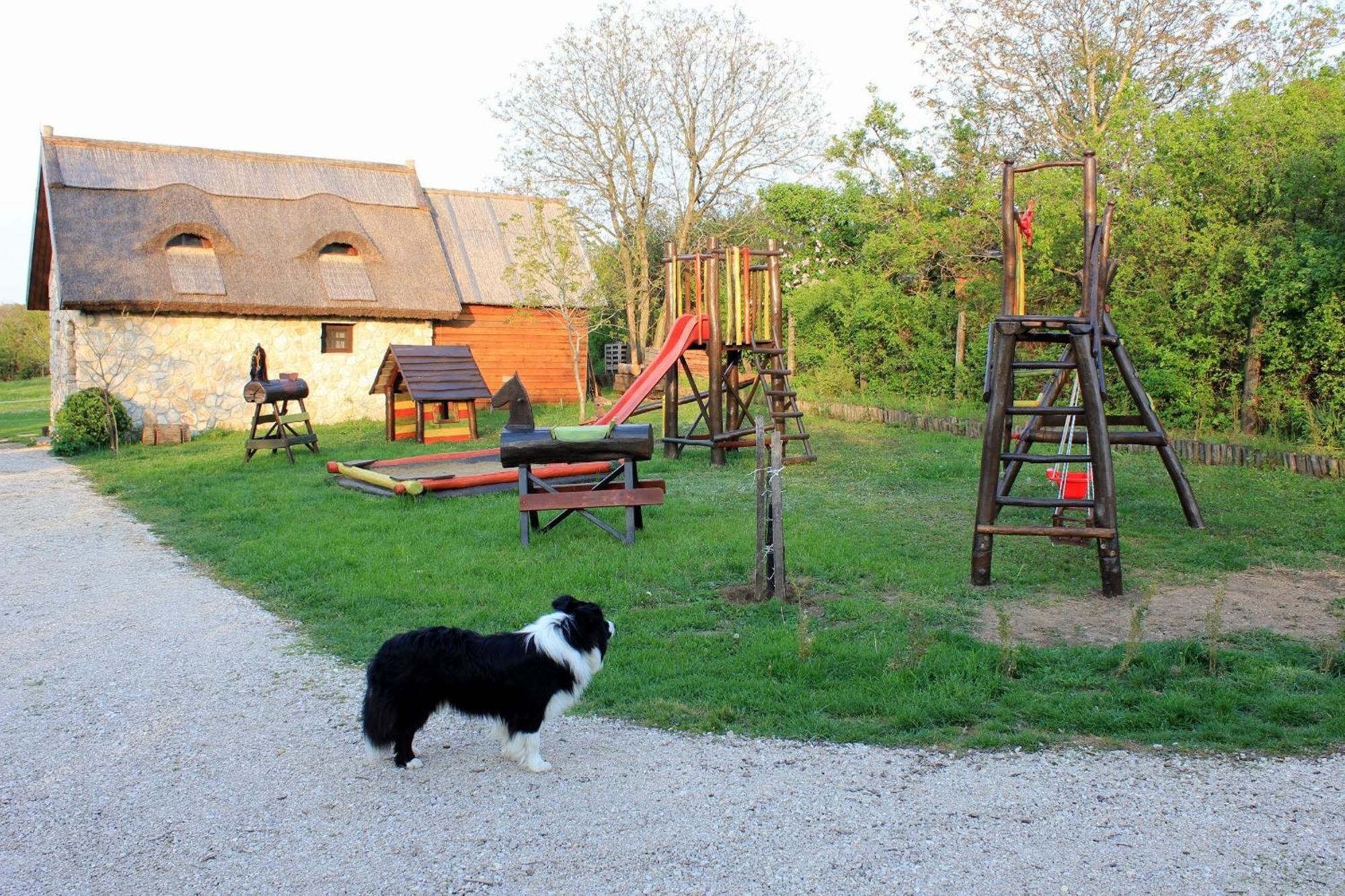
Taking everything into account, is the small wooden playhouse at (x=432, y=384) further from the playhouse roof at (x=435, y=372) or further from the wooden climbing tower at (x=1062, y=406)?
the wooden climbing tower at (x=1062, y=406)

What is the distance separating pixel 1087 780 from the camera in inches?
166

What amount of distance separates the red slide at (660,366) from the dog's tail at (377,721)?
8.31 meters

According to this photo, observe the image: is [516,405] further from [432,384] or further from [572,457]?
[432,384]

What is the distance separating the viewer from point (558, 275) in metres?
21.3

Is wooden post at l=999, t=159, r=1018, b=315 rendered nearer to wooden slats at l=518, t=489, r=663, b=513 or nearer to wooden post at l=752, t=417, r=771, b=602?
wooden post at l=752, t=417, r=771, b=602

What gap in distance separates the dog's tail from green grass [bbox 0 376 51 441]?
2026 cm

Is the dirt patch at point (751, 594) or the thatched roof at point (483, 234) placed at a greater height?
the thatched roof at point (483, 234)

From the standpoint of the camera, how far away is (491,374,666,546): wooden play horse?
8.90m

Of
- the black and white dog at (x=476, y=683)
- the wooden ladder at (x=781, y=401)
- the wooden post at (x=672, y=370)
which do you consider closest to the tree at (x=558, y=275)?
the wooden post at (x=672, y=370)

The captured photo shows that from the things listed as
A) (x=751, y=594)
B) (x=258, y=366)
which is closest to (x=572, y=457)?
(x=751, y=594)


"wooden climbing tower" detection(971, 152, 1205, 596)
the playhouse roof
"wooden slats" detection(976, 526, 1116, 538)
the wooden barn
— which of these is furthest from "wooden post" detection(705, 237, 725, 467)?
the wooden barn

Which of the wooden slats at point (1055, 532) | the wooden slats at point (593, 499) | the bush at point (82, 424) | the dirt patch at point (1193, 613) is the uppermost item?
the bush at point (82, 424)

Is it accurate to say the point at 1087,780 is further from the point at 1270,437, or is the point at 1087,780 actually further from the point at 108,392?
the point at 108,392

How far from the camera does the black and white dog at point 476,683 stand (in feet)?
14.3
